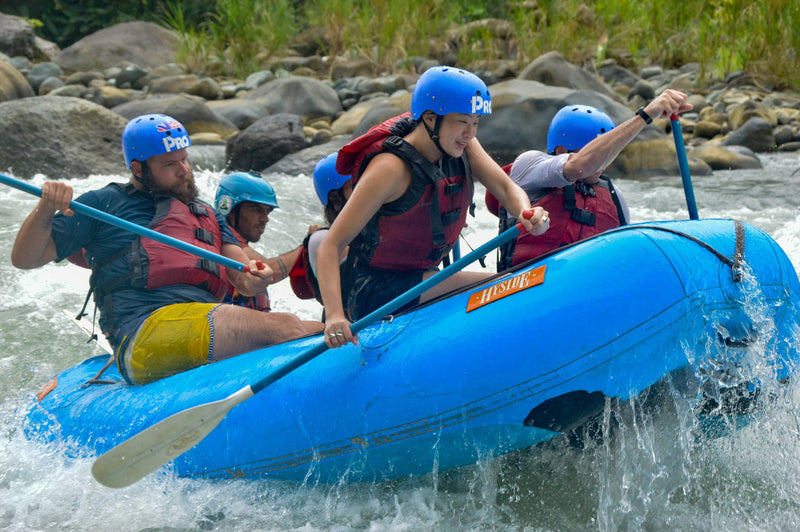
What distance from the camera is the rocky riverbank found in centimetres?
877

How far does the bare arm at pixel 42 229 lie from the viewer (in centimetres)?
302

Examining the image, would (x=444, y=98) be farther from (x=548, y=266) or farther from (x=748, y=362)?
(x=748, y=362)

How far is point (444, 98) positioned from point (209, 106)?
947 centimetres

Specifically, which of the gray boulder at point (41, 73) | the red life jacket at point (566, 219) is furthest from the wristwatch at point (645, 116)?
the gray boulder at point (41, 73)

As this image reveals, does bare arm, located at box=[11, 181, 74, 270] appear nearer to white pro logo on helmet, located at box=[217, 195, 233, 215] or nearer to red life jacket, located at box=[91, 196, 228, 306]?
red life jacket, located at box=[91, 196, 228, 306]

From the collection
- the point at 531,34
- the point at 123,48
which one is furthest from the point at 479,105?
the point at 123,48

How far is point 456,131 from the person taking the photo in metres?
2.71

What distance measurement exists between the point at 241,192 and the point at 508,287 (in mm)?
1747

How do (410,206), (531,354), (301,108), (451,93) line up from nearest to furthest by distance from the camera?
1. (531,354)
2. (451,93)
3. (410,206)
4. (301,108)

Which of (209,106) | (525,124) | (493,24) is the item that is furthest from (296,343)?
(493,24)

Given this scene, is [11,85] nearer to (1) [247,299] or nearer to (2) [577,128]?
(1) [247,299]

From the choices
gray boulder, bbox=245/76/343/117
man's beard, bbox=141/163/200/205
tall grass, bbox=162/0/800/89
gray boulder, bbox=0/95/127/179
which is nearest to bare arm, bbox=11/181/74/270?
man's beard, bbox=141/163/200/205

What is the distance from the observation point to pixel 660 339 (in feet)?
7.72

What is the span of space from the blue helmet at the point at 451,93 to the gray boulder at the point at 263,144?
7.17m
